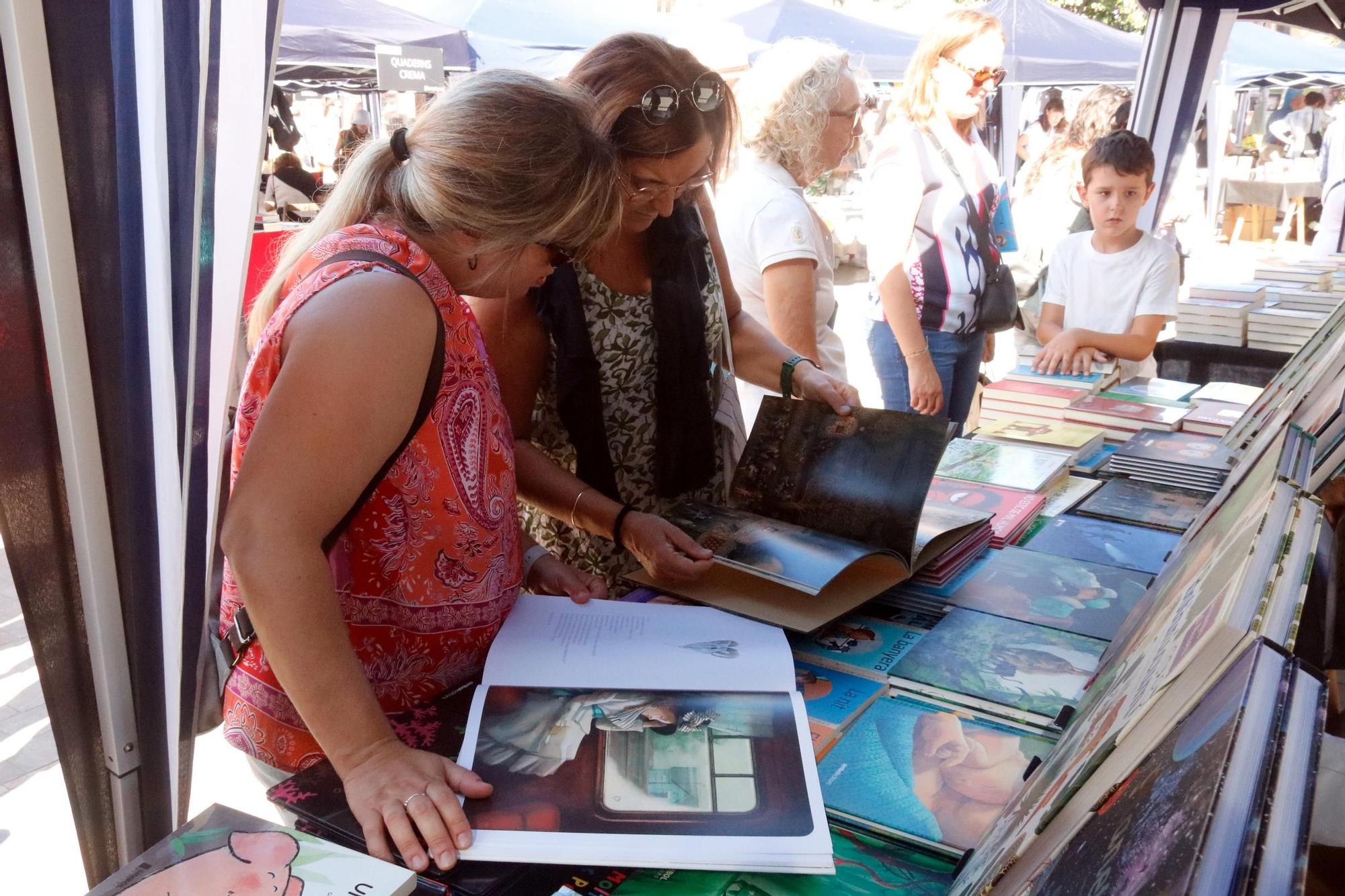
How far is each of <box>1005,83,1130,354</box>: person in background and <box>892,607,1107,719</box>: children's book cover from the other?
282 centimetres

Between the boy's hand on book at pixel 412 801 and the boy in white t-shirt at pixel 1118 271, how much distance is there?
2488 millimetres

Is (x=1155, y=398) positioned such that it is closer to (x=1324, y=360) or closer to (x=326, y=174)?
(x=1324, y=360)

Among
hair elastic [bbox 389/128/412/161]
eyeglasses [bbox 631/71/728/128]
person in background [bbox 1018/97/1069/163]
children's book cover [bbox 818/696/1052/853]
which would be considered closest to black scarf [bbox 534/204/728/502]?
eyeglasses [bbox 631/71/728/128]

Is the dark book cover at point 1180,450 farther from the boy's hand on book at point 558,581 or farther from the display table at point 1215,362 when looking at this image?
the display table at point 1215,362

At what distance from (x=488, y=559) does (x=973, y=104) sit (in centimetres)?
227

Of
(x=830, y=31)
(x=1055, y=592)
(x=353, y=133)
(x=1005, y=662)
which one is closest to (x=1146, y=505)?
(x=1055, y=592)

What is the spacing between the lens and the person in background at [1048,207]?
13.4ft

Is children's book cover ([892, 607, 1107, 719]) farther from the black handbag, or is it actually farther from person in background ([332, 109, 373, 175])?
person in background ([332, 109, 373, 175])

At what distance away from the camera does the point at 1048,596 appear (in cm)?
138

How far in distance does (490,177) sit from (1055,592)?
95 centimetres

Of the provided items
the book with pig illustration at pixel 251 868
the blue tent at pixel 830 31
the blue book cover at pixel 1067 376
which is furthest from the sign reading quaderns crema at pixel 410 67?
the book with pig illustration at pixel 251 868

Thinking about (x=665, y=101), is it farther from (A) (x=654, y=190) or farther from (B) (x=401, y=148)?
(B) (x=401, y=148)

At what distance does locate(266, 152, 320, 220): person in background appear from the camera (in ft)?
26.8

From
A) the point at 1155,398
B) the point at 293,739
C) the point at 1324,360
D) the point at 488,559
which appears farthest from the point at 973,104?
the point at 293,739
